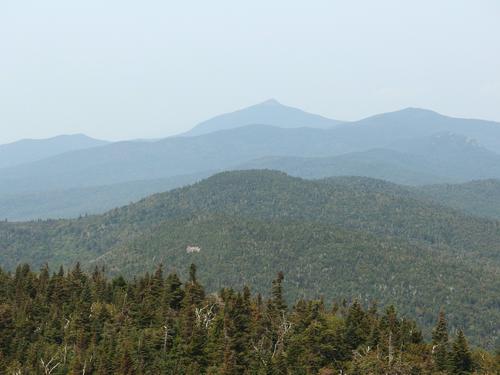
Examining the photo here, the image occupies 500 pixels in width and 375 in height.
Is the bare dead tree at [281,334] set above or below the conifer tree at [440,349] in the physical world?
above

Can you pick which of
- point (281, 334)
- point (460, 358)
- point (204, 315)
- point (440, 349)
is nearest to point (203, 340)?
point (204, 315)

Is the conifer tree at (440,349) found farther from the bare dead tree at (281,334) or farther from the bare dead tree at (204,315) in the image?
the bare dead tree at (204,315)

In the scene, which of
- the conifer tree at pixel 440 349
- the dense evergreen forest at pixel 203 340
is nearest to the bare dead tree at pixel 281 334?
the dense evergreen forest at pixel 203 340

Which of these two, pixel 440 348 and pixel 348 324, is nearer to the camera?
pixel 440 348

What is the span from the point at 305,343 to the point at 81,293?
40.4 m

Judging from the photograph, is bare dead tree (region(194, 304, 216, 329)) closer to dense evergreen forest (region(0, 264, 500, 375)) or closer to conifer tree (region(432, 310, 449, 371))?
dense evergreen forest (region(0, 264, 500, 375))

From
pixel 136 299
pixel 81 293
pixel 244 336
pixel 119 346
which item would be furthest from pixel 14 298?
pixel 244 336

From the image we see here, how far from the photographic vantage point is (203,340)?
70.4 m

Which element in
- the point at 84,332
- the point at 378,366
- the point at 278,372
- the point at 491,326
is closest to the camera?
the point at 378,366

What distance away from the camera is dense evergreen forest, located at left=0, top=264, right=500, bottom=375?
6488 cm

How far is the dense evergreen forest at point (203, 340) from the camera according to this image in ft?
213

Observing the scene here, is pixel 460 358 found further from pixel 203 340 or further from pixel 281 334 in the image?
pixel 203 340

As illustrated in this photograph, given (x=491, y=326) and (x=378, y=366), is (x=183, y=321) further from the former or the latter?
(x=491, y=326)

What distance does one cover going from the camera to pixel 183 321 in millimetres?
74750
